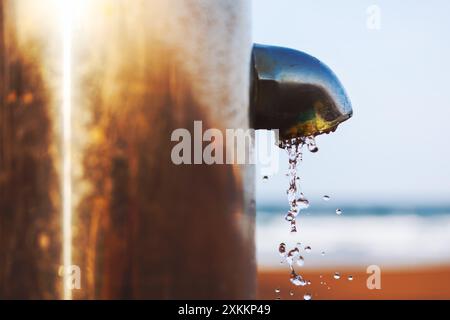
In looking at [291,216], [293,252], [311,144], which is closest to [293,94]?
[311,144]

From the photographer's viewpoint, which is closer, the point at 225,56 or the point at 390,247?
the point at 225,56

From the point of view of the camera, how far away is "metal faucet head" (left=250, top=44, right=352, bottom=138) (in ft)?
3.58

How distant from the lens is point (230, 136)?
0.98 m

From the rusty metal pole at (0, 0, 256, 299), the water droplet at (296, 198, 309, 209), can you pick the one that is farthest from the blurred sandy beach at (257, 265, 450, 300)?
the rusty metal pole at (0, 0, 256, 299)

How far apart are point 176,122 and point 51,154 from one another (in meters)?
0.16

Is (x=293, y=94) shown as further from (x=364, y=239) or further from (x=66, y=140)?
(x=364, y=239)

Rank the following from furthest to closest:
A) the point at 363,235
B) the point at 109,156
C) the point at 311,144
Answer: the point at 363,235, the point at 311,144, the point at 109,156

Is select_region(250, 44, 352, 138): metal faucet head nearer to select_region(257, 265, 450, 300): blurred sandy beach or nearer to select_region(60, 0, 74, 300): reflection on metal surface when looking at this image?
select_region(60, 0, 74, 300): reflection on metal surface

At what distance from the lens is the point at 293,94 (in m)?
1.12

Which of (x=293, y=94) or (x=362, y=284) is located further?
(x=362, y=284)

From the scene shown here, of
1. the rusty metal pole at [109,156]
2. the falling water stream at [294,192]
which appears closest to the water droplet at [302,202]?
the falling water stream at [294,192]
